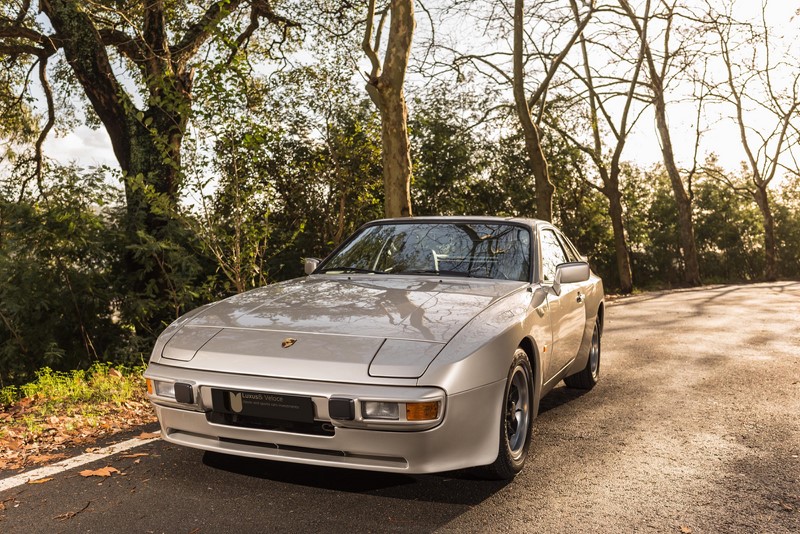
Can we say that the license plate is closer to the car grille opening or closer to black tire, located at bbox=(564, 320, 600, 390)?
the car grille opening

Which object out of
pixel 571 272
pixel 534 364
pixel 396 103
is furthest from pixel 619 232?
pixel 534 364

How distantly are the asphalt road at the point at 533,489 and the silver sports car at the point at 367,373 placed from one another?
28 centimetres

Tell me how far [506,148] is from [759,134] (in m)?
18.5

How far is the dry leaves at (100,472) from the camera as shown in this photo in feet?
13.2

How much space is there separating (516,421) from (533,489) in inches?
15.6

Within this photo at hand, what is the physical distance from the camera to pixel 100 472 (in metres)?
4.07

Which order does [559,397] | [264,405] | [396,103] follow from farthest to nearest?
[396,103] → [559,397] → [264,405]

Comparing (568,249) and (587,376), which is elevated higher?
(568,249)

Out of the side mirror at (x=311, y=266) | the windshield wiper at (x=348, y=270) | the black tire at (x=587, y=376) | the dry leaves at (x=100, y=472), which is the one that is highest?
the side mirror at (x=311, y=266)

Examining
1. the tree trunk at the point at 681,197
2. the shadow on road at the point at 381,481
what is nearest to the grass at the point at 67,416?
the shadow on road at the point at 381,481

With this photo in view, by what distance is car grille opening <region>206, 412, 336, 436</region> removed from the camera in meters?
3.30

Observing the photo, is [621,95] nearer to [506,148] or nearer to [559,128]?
[559,128]

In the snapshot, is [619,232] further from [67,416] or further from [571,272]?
[67,416]

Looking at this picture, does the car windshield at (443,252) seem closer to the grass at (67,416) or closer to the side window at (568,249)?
the side window at (568,249)
